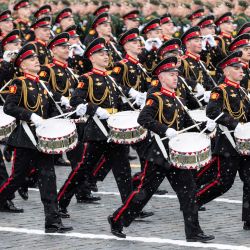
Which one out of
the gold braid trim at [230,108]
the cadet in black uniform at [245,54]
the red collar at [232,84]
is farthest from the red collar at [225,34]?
the gold braid trim at [230,108]

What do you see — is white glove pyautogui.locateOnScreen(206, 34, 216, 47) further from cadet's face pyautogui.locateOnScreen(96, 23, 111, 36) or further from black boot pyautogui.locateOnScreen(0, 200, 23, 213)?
black boot pyautogui.locateOnScreen(0, 200, 23, 213)

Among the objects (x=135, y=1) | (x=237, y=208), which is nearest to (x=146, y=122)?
(x=237, y=208)

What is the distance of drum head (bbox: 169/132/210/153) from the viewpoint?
1151cm

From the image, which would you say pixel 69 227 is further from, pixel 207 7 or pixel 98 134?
pixel 207 7

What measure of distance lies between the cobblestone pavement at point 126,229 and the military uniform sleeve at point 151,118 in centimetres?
108

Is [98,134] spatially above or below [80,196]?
above

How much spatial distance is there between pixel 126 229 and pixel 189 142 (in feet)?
4.35

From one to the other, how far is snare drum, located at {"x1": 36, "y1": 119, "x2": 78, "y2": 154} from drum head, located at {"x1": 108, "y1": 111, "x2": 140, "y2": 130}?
50 centimetres

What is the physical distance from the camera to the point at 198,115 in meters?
13.1

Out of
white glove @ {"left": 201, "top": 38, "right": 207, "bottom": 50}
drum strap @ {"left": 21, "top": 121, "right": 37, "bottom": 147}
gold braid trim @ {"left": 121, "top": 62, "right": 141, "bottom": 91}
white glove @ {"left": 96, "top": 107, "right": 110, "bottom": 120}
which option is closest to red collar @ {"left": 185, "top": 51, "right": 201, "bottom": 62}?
gold braid trim @ {"left": 121, "top": 62, "right": 141, "bottom": 91}

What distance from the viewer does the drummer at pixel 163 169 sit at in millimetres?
11656

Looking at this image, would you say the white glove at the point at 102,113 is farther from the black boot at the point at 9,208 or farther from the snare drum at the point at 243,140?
the snare drum at the point at 243,140

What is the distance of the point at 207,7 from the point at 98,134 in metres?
7.63

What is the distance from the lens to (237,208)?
13148 mm
